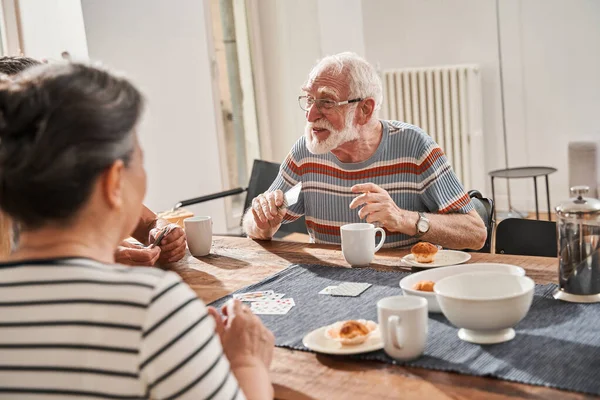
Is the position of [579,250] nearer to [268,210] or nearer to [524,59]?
[268,210]

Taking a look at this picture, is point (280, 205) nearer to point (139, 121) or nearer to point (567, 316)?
point (567, 316)

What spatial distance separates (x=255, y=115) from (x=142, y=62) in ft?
4.31

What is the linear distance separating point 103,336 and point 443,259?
3.78 feet

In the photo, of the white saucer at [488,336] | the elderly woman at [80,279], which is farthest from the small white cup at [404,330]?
the elderly woman at [80,279]

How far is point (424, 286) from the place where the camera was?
5.19 ft

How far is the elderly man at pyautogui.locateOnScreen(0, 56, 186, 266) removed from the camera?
2.09m

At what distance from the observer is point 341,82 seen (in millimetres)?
2502

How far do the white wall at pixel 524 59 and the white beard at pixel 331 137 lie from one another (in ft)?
11.2

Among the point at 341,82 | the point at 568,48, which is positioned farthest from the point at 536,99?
the point at 341,82

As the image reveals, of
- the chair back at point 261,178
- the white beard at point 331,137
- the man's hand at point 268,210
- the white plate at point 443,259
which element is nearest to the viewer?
the white plate at point 443,259

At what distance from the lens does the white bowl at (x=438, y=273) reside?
154 centimetres

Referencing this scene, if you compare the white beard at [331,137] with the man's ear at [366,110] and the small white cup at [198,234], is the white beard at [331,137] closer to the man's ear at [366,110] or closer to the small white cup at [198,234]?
the man's ear at [366,110]

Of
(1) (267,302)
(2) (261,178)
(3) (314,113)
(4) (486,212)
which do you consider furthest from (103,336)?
(2) (261,178)

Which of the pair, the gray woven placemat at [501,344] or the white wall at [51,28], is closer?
the gray woven placemat at [501,344]
